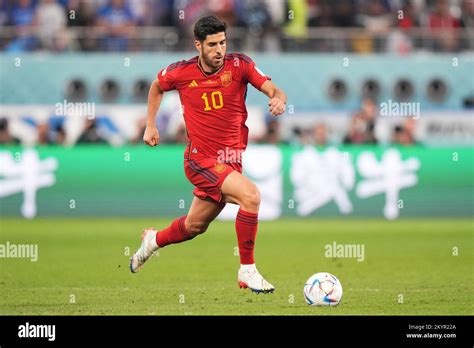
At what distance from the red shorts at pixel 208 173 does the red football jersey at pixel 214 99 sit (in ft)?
0.33

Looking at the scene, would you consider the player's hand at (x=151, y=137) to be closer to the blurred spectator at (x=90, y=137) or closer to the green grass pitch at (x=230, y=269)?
the green grass pitch at (x=230, y=269)

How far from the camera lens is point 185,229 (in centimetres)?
1119

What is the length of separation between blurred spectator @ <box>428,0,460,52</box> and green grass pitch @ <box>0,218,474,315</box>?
6200 millimetres

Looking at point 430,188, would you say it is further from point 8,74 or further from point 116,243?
point 8,74

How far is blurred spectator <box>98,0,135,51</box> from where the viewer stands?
24.4 metres

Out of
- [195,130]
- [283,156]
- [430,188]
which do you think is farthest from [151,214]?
[195,130]

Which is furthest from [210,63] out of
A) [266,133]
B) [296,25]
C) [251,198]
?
[296,25]

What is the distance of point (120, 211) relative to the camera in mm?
19953

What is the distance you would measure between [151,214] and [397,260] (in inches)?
243

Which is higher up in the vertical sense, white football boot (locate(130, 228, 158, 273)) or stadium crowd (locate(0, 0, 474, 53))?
stadium crowd (locate(0, 0, 474, 53))

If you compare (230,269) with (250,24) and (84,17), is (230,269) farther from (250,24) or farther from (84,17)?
(84,17)
